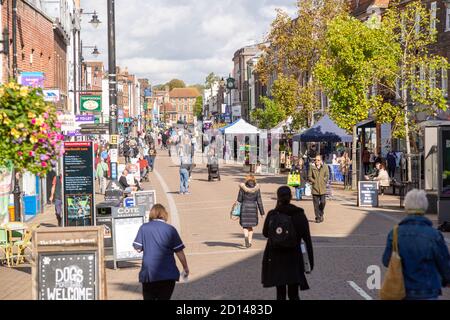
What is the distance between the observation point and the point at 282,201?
1015 cm

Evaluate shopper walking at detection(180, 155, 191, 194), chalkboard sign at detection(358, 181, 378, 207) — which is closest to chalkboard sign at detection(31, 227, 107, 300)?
chalkboard sign at detection(358, 181, 378, 207)

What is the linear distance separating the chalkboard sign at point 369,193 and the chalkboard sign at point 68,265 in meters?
17.3

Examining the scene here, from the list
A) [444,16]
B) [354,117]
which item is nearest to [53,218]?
[354,117]

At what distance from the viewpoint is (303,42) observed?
46969mm

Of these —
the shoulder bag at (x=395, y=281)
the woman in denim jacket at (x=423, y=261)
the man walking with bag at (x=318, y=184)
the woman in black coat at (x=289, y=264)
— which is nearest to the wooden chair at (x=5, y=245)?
the woman in black coat at (x=289, y=264)

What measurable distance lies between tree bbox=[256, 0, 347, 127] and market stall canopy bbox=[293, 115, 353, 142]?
327 inches

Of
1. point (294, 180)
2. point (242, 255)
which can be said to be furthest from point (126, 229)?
point (294, 180)

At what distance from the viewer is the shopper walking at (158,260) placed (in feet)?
31.2

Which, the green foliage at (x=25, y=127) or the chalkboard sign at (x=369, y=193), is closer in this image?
the green foliage at (x=25, y=127)

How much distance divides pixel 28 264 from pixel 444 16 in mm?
34558

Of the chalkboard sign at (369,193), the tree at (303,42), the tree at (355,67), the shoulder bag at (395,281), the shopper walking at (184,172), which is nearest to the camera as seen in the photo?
the shoulder bag at (395,281)

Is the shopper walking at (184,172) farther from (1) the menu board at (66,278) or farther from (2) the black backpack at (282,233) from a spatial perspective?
(2) the black backpack at (282,233)

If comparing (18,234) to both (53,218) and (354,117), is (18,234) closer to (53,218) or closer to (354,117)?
(53,218)

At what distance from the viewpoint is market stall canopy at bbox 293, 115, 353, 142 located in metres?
38.3
